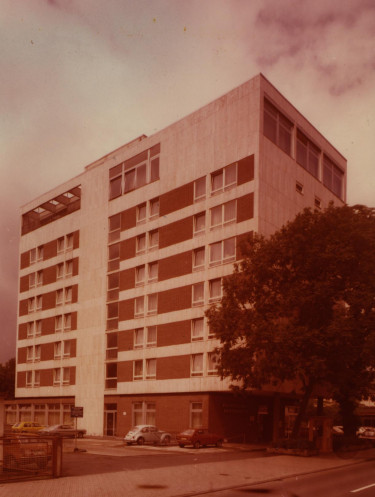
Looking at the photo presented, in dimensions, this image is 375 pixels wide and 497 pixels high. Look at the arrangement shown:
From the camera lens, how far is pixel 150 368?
52.7 metres

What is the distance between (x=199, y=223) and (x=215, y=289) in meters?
6.24

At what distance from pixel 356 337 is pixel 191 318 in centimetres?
1743

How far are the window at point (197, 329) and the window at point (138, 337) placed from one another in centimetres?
665

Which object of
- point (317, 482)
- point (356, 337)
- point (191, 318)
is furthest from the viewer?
point (191, 318)

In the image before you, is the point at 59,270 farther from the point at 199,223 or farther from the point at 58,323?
the point at 199,223

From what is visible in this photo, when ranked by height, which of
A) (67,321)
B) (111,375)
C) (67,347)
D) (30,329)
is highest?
(67,321)

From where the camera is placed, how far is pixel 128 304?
55969mm

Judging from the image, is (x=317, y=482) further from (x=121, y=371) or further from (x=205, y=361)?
(x=121, y=371)

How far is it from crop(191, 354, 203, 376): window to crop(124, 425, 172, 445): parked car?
5.37m

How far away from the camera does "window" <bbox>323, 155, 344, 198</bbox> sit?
59.2m

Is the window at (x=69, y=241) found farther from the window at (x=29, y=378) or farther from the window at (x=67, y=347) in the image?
the window at (x=29, y=378)

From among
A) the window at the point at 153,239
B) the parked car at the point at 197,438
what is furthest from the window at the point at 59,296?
the parked car at the point at 197,438

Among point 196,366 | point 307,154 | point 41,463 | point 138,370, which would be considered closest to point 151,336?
point 138,370

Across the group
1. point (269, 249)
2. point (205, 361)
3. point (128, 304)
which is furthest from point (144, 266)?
point (269, 249)
